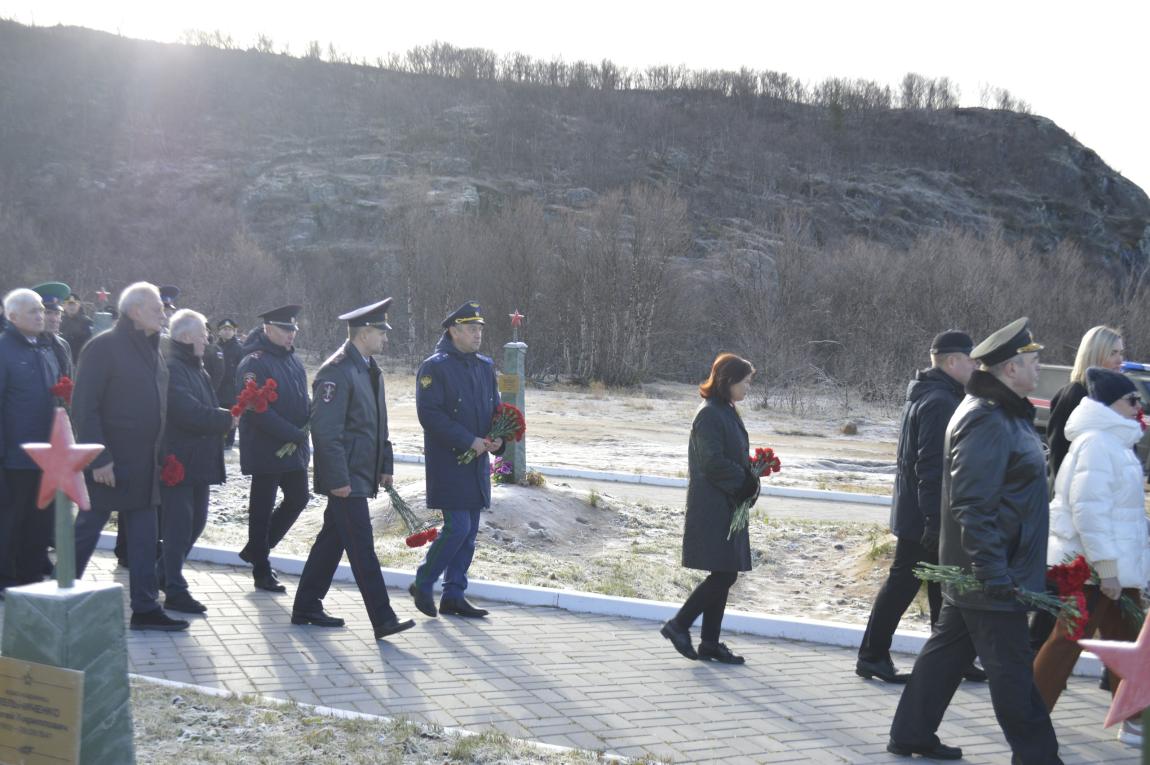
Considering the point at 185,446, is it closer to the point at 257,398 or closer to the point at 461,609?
the point at 257,398

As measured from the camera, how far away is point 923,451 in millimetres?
5973

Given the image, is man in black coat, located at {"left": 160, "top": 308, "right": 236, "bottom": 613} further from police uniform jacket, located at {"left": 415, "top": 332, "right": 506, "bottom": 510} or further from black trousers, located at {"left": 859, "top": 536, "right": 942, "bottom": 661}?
black trousers, located at {"left": 859, "top": 536, "right": 942, "bottom": 661}

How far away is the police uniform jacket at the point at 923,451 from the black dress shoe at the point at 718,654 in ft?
3.77

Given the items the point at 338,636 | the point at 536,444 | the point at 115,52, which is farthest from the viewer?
the point at 115,52

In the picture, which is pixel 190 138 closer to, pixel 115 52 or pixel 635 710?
pixel 115 52

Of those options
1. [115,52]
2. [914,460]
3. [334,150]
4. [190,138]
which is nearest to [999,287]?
[914,460]

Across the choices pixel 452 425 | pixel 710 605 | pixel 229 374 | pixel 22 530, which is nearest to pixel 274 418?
pixel 452 425

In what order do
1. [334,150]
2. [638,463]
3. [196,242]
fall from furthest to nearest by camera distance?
[334,150], [196,242], [638,463]

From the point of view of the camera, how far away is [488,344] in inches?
1766

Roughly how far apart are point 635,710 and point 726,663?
114 centimetres

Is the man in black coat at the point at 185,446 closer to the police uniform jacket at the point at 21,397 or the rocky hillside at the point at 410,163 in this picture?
the police uniform jacket at the point at 21,397

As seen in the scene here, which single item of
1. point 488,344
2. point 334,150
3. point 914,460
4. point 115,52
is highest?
point 115,52

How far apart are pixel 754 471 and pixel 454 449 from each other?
6.10 ft

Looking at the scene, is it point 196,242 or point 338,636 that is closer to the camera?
point 338,636
